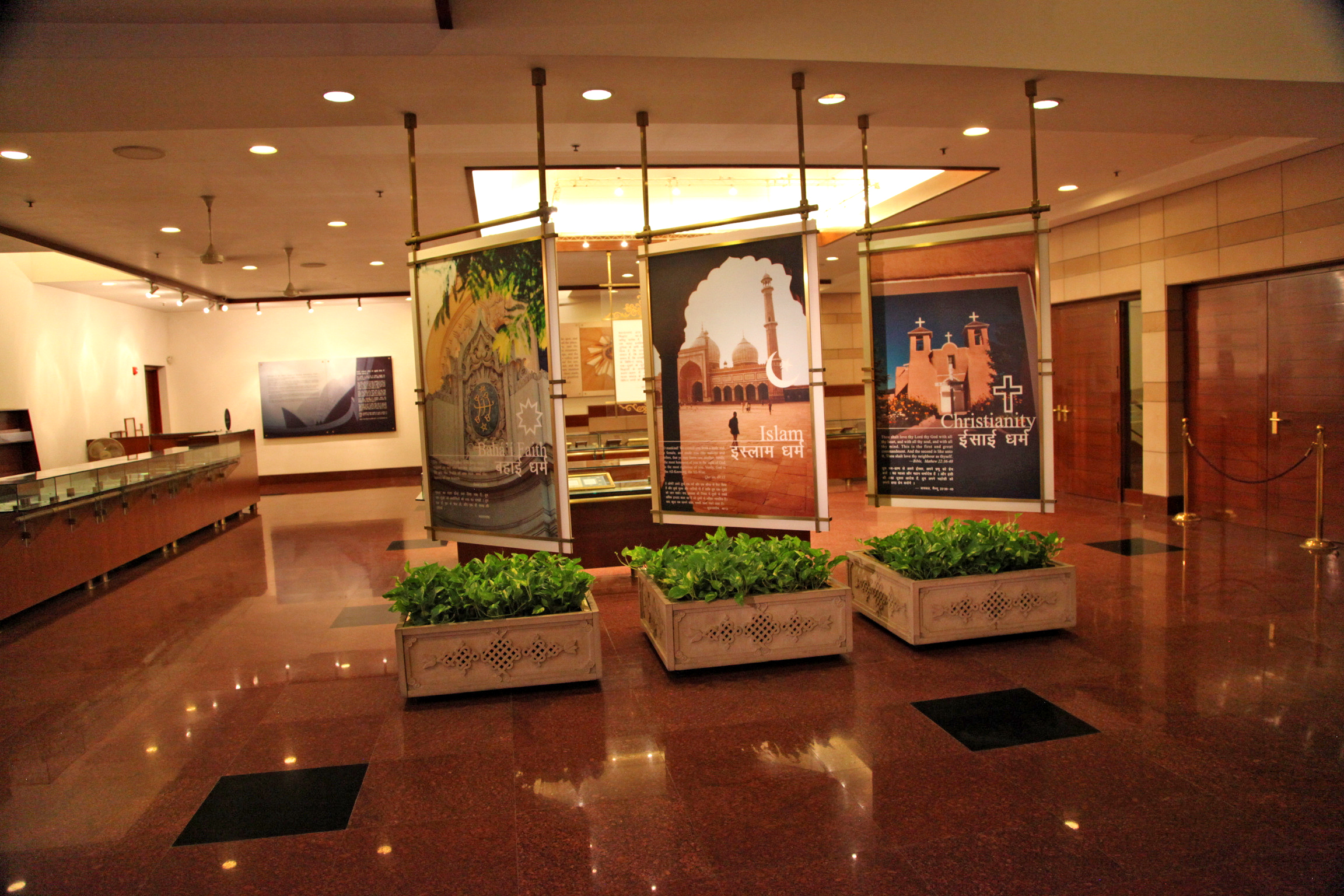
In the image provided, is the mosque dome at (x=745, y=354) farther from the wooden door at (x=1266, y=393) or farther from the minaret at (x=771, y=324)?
the wooden door at (x=1266, y=393)

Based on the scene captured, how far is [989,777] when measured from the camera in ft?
9.93

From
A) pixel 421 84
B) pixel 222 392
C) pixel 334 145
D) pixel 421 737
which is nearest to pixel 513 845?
pixel 421 737

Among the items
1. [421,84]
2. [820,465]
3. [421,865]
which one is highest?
[421,84]

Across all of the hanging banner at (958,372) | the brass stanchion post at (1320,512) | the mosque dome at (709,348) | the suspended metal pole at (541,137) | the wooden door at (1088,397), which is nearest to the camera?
the suspended metal pole at (541,137)

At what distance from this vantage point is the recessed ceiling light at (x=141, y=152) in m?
5.50

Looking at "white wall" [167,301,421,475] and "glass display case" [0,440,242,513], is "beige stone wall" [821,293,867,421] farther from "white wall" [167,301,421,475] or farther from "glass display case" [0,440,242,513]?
"glass display case" [0,440,242,513]

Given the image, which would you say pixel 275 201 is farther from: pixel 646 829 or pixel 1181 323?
pixel 1181 323

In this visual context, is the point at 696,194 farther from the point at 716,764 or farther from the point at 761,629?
the point at 716,764

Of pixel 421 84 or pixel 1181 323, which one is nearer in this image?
pixel 421 84

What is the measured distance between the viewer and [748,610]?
4227mm

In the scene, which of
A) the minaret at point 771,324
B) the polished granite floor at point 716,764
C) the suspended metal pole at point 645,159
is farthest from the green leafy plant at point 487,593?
the suspended metal pole at point 645,159

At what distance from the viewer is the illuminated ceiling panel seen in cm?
704

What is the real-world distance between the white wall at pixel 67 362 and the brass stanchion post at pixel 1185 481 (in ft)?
42.8

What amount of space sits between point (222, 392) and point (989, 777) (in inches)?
605
